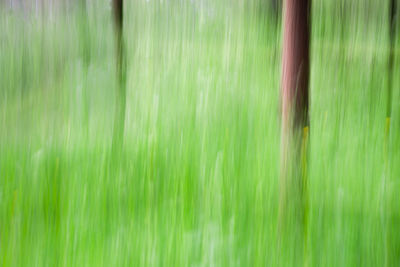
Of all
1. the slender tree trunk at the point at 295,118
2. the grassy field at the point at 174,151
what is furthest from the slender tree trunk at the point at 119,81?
the slender tree trunk at the point at 295,118

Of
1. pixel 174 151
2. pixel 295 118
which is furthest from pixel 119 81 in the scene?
pixel 295 118

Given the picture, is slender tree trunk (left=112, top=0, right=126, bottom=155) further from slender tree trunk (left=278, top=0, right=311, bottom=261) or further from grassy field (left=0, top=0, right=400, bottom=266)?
slender tree trunk (left=278, top=0, right=311, bottom=261)

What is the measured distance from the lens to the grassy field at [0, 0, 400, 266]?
50.7 inches

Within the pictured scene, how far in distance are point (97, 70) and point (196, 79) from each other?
39cm

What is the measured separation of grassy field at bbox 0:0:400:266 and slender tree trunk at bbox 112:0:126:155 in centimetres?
3

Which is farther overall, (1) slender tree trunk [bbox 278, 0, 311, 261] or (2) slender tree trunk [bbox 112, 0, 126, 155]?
(2) slender tree trunk [bbox 112, 0, 126, 155]

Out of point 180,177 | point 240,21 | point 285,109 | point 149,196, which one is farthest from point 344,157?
point 240,21

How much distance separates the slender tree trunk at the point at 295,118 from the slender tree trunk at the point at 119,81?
60 cm

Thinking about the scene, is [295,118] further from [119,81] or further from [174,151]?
[119,81]

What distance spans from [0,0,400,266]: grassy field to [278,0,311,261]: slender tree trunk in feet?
0.20

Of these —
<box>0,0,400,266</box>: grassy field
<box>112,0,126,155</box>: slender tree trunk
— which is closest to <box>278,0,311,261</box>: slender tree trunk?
<box>0,0,400,266</box>: grassy field

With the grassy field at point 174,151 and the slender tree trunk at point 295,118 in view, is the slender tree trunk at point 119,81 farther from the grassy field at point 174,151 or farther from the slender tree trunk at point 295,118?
the slender tree trunk at point 295,118

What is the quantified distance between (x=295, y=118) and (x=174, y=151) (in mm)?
455

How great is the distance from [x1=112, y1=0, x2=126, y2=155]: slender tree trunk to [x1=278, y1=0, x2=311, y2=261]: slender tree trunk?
60cm
